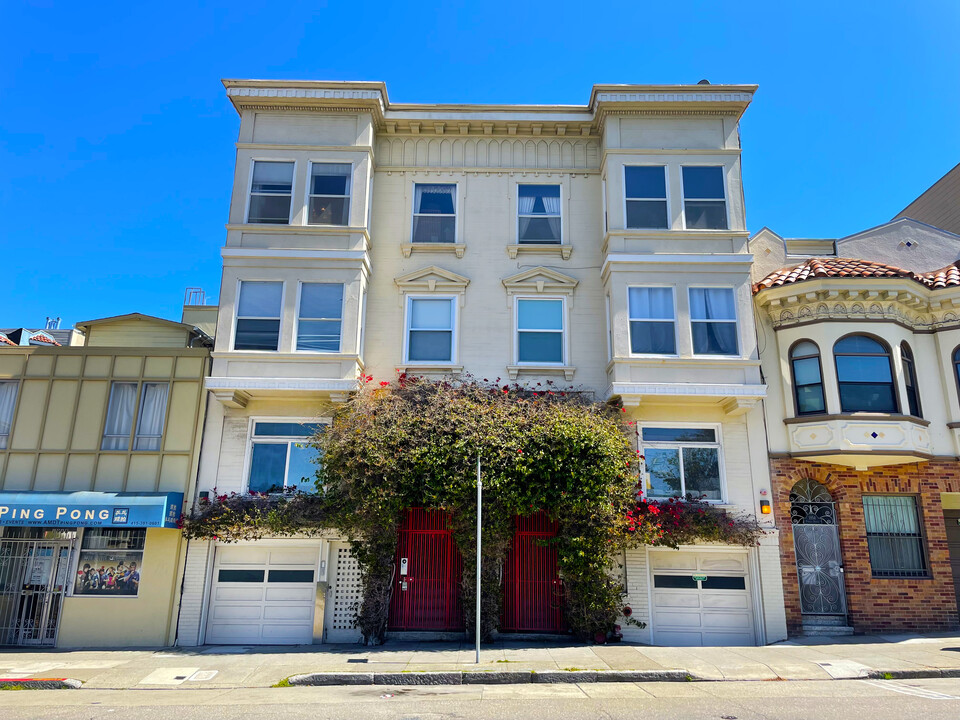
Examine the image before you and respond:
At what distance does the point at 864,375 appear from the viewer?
15.2 m

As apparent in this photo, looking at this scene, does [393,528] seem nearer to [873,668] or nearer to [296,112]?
[873,668]

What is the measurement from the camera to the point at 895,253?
1684cm

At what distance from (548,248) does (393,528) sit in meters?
7.33

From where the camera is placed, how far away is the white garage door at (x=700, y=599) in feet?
46.6

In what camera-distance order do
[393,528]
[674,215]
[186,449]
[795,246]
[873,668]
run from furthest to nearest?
[795,246] < [674,215] < [186,449] < [393,528] < [873,668]

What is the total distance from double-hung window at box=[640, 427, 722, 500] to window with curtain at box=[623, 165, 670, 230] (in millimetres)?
4759

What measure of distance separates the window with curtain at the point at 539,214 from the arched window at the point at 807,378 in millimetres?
6009

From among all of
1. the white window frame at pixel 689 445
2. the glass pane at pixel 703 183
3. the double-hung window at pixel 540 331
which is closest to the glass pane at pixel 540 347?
the double-hung window at pixel 540 331

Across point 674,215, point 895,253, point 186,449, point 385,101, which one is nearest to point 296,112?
point 385,101

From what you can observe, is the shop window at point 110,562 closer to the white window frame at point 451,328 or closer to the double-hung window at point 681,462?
the white window frame at point 451,328

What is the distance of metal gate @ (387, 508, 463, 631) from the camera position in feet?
46.7

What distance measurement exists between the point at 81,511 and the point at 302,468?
14.0 feet

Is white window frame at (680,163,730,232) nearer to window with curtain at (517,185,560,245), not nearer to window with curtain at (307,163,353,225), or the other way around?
window with curtain at (517,185,560,245)

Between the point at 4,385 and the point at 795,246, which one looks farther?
the point at 795,246
